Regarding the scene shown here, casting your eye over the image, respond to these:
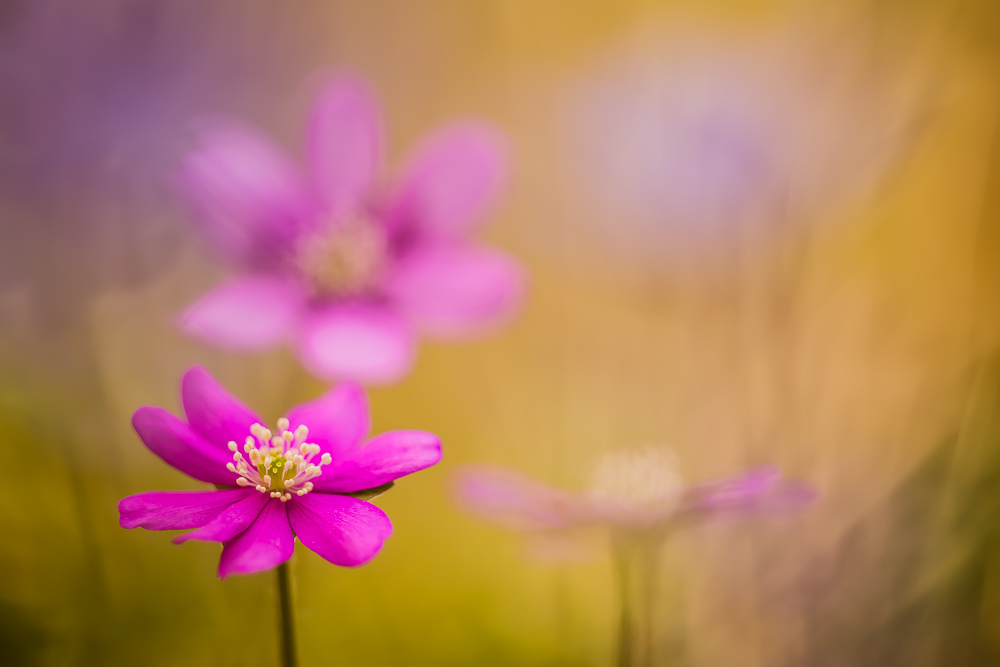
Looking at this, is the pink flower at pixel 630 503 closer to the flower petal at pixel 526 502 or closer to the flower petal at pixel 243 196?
the flower petal at pixel 526 502

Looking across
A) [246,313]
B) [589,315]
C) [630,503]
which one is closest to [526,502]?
[630,503]

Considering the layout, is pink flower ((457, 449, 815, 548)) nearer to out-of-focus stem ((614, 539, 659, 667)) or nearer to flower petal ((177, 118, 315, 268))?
out-of-focus stem ((614, 539, 659, 667))

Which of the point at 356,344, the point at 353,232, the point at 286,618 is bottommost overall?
the point at 286,618

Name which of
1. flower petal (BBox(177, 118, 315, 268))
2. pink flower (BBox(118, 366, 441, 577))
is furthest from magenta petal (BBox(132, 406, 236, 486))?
flower petal (BBox(177, 118, 315, 268))

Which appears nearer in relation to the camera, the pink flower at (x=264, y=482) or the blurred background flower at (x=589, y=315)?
the pink flower at (x=264, y=482)

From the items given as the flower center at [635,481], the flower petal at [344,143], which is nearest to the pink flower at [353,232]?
the flower petal at [344,143]

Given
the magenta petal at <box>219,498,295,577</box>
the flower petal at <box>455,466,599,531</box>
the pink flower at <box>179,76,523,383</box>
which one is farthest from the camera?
the pink flower at <box>179,76,523,383</box>

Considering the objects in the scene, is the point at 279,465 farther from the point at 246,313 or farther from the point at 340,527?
the point at 246,313
